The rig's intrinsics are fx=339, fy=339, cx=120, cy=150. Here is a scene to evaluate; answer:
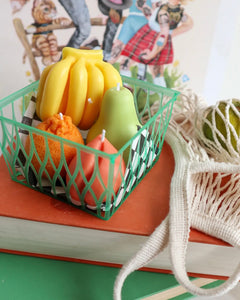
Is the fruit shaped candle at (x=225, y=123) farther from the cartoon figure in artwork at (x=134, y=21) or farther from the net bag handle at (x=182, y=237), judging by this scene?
the cartoon figure in artwork at (x=134, y=21)

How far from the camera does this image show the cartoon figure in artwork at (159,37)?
1.99 feet

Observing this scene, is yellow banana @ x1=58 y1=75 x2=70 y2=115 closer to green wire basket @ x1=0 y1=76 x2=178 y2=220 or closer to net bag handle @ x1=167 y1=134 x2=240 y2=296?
green wire basket @ x1=0 y1=76 x2=178 y2=220

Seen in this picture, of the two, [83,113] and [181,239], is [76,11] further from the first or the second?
[181,239]

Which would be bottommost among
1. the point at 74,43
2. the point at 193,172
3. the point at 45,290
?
the point at 45,290

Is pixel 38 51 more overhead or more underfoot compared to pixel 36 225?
more overhead

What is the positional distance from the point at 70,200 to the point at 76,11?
0.34 meters

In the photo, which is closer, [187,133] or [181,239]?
[181,239]

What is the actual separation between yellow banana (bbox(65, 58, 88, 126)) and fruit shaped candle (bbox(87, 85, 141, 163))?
0.03 m

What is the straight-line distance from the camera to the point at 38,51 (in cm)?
61

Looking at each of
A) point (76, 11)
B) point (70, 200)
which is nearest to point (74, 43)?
point (76, 11)

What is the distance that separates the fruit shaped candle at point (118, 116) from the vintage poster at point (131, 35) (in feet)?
0.71

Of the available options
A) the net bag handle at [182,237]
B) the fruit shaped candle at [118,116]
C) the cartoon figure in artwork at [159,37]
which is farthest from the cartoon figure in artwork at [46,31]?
the net bag handle at [182,237]

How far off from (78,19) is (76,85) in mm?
203

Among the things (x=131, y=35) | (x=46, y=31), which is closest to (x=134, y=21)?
(x=131, y=35)
